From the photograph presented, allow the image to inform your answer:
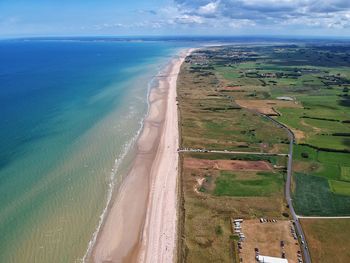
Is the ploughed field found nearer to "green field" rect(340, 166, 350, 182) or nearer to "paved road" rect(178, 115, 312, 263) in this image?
"green field" rect(340, 166, 350, 182)

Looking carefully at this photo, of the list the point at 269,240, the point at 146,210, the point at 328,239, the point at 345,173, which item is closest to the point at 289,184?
the point at 345,173

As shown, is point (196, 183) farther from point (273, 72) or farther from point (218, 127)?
point (273, 72)

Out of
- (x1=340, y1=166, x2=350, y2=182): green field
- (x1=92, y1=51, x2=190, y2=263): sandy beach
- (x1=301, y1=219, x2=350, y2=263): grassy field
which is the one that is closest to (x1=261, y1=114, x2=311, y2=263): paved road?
(x1=301, y1=219, x2=350, y2=263): grassy field

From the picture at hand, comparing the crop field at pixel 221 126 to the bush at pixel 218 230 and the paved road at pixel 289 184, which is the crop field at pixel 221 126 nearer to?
the paved road at pixel 289 184

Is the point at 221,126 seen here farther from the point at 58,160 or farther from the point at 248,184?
the point at 58,160

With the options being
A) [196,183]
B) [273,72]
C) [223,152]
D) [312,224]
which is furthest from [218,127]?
[273,72]
